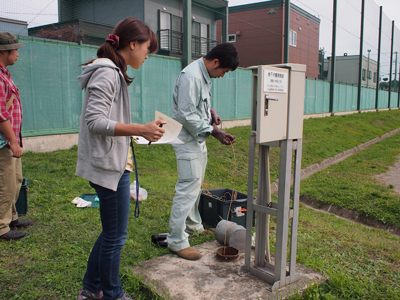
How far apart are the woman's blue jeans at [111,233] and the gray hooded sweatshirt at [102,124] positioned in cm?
10

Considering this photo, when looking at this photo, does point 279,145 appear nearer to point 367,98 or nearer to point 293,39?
point 293,39

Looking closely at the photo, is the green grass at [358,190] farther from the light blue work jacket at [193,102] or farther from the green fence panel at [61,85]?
the green fence panel at [61,85]

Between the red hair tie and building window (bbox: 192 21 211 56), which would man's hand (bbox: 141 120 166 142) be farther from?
building window (bbox: 192 21 211 56)

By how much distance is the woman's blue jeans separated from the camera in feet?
7.14

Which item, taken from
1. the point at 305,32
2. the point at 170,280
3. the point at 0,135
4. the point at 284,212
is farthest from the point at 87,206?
the point at 305,32

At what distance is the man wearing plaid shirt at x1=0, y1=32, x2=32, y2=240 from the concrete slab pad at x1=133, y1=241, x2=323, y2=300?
143 centimetres

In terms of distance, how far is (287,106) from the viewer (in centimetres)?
273

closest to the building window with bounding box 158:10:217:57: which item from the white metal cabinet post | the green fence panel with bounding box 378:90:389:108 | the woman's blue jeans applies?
the white metal cabinet post

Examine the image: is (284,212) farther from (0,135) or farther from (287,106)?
(0,135)

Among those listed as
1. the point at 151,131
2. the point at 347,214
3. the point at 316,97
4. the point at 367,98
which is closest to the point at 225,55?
the point at 151,131

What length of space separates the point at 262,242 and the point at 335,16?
976 inches

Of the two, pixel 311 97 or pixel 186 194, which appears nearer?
pixel 186 194

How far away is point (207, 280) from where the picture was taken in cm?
285

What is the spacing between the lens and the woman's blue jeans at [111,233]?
2178mm
